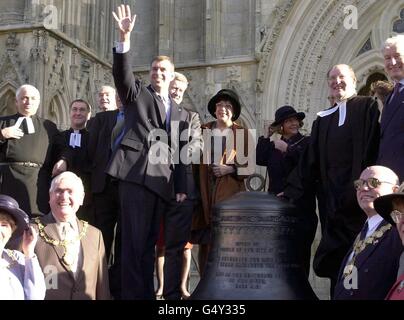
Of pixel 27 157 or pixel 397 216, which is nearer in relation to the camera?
pixel 397 216

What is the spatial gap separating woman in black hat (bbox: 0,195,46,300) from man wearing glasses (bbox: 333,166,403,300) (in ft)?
5.98

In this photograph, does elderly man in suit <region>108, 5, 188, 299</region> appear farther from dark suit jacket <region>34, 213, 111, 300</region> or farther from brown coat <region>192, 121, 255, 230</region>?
brown coat <region>192, 121, 255, 230</region>

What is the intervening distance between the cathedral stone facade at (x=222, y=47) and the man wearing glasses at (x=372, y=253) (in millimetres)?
8039

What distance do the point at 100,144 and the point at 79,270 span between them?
1888mm

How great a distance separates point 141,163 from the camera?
15.8 ft

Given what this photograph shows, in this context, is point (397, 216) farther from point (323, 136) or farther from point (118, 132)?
point (118, 132)

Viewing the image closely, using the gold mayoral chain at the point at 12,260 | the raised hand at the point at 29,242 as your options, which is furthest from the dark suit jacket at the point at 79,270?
the raised hand at the point at 29,242

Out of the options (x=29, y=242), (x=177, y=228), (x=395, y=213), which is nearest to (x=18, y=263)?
(x=29, y=242)

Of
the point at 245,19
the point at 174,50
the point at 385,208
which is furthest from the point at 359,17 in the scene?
the point at 385,208

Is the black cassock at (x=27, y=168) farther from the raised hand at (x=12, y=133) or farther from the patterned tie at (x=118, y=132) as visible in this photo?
the patterned tie at (x=118, y=132)

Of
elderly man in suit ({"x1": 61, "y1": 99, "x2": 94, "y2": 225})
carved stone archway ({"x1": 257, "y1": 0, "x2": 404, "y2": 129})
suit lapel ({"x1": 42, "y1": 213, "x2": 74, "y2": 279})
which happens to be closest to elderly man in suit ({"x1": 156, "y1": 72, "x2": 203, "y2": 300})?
suit lapel ({"x1": 42, "y1": 213, "x2": 74, "y2": 279})

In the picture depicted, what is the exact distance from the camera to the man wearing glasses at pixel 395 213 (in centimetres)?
343

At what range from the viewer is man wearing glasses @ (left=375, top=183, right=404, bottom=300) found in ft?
11.3

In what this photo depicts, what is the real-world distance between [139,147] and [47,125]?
1815mm
